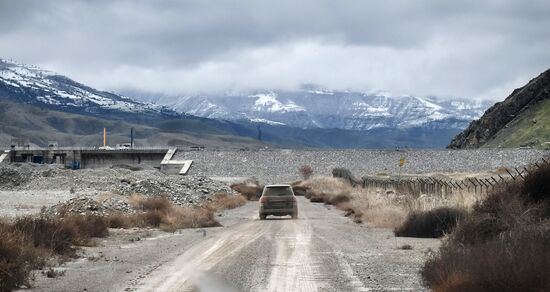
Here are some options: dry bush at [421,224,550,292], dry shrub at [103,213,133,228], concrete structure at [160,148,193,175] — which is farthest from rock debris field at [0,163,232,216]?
concrete structure at [160,148,193,175]

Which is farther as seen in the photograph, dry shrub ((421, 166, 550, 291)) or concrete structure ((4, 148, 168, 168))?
concrete structure ((4, 148, 168, 168))

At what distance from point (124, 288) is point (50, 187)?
62889mm

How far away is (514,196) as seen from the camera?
17125 millimetres

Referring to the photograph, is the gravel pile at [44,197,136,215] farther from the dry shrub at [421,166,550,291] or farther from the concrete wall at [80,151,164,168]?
the concrete wall at [80,151,164,168]

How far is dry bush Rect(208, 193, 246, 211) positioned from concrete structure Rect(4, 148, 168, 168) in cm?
7127

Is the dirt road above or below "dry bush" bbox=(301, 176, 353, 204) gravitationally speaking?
above

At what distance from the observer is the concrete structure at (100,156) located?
441 ft

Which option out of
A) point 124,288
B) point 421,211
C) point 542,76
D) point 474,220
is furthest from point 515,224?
point 542,76

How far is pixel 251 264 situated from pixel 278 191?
71.8 ft

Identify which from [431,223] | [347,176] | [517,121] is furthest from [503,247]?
[517,121]

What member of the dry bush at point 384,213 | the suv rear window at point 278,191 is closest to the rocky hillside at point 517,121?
the dry bush at point 384,213

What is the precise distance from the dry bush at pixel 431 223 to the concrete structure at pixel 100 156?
10836 centimetres

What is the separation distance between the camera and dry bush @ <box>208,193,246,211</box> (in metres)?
52.8

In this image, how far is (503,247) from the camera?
11.8 metres
